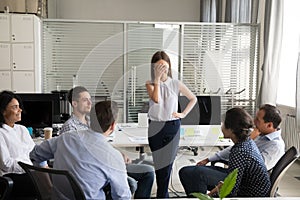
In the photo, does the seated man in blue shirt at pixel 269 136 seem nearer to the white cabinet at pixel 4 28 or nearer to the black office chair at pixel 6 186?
the black office chair at pixel 6 186

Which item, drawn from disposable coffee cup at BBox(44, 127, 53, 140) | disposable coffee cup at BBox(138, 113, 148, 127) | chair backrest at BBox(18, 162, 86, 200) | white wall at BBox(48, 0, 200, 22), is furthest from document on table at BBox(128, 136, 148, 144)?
white wall at BBox(48, 0, 200, 22)

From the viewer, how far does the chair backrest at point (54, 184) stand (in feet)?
5.47

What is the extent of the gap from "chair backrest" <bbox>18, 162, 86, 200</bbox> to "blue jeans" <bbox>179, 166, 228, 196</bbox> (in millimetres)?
1207

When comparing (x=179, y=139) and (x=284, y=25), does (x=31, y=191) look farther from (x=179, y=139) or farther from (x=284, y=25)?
(x=284, y=25)

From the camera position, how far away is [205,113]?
3449 millimetres

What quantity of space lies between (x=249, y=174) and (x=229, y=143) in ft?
3.24

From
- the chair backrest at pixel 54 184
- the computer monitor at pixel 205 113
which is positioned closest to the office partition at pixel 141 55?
the computer monitor at pixel 205 113

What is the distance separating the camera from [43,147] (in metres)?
2.13

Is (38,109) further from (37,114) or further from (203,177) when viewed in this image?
(203,177)

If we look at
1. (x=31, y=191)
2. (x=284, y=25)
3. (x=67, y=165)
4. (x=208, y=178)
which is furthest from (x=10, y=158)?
(x=284, y=25)

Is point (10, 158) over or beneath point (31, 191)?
over

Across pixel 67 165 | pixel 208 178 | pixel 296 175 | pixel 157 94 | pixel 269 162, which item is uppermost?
pixel 157 94

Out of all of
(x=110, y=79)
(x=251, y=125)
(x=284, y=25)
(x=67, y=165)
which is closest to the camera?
(x=67, y=165)

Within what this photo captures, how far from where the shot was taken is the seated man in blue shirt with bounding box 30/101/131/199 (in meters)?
1.83
